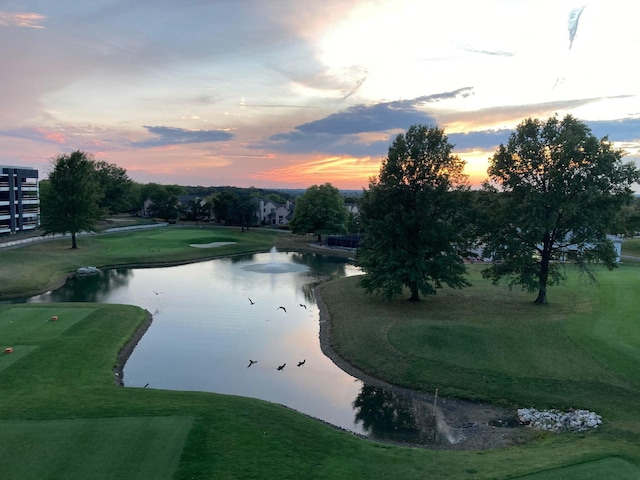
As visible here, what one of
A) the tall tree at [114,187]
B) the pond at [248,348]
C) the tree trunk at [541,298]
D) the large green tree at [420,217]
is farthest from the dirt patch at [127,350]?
the tall tree at [114,187]

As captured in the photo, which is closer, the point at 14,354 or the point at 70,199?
the point at 14,354

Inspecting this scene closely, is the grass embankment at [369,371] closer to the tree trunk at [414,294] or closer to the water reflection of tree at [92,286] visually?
the tree trunk at [414,294]

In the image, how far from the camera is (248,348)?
32625 mm

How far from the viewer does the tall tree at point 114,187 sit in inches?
5374

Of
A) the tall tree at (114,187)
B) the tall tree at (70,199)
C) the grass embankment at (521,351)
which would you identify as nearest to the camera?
the grass embankment at (521,351)

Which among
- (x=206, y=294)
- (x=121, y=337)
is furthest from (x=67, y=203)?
(x=121, y=337)

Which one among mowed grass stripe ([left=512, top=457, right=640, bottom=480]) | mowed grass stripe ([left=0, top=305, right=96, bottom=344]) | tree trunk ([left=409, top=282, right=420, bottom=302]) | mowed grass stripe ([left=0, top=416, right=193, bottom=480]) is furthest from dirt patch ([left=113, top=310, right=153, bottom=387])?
tree trunk ([left=409, top=282, right=420, bottom=302])

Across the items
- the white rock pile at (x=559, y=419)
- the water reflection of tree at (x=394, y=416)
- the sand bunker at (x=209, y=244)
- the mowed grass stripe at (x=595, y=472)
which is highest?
the sand bunker at (x=209, y=244)

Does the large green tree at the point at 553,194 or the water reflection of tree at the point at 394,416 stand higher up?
the large green tree at the point at 553,194

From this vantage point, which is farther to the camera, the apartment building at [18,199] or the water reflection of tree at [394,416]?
the apartment building at [18,199]

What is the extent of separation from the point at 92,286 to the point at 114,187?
9430 cm

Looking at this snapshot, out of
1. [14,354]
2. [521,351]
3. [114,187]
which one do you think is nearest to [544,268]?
[521,351]

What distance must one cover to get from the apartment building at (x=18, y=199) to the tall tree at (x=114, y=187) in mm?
24328

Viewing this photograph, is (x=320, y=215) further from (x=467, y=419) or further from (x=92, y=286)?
(x=467, y=419)
